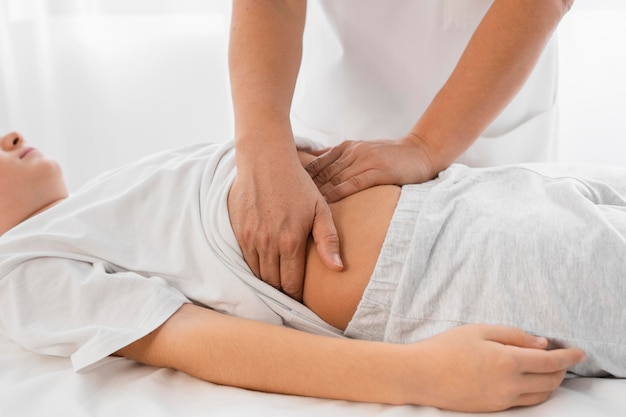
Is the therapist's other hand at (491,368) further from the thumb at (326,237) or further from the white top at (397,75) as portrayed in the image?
the white top at (397,75)

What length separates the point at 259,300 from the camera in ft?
3.73

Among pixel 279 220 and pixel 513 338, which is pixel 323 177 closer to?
pixel 279 220

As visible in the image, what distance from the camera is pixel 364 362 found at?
97cm

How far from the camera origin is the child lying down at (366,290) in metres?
0.95

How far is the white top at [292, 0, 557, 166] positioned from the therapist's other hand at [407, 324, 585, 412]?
749mm

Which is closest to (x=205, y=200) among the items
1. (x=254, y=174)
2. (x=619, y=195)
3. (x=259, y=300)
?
(x=254, y=174)

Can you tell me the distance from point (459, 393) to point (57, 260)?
661 millimetres

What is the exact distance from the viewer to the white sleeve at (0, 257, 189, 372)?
3.53 ft

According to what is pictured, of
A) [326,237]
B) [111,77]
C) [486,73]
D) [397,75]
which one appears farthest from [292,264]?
[111,77]

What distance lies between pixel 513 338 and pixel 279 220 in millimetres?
402

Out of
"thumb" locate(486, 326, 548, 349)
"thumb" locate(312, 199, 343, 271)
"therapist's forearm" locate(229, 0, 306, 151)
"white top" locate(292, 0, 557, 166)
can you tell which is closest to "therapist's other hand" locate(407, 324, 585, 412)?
"thumb" locate(486, 326, 548, 349)

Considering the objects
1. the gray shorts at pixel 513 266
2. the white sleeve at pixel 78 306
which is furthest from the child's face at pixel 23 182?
the gray shorts at pixel 513 266

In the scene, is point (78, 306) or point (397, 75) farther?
point (397, 75)

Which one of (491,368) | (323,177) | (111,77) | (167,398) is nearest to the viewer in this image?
(491,368)
